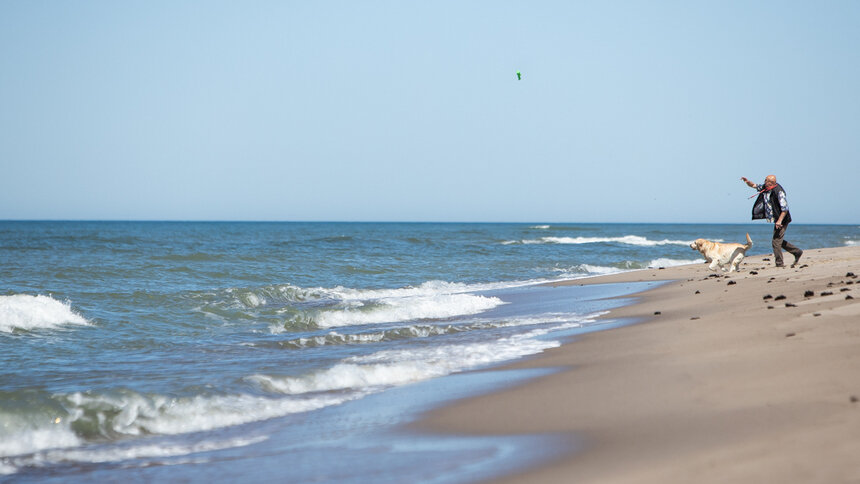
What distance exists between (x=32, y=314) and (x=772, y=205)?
1289 cm

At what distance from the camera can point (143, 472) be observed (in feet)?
13.4

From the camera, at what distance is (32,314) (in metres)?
10.6

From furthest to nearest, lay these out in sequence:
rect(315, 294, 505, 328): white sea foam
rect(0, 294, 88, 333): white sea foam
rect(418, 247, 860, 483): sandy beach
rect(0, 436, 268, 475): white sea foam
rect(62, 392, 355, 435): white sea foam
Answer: rect(315, 294, 505, 328): white sea foam → rect(0, 294, 88, 333): white sea foam → rect(62, 392, 355, 435): white sea foam → rect(0, 436, 268, 475): white sea foam → rect(418, 247, 860, 483): sandy beach

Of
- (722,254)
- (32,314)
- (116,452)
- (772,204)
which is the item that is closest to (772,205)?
(772,204)

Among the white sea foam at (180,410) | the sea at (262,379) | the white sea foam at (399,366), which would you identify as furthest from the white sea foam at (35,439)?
the white sea foam at (399,366)

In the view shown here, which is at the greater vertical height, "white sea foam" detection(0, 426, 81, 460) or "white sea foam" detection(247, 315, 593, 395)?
"white sea foam" detection(247, 315, 593, 395)

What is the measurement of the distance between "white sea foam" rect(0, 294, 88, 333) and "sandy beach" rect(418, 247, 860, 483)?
7780 millimetres

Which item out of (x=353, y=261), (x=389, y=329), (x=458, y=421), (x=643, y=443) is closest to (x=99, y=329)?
(x=389, y=329)

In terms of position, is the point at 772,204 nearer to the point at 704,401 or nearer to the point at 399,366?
the point at 399,366

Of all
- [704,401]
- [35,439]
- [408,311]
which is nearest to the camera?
[704,401]

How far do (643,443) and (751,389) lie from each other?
1170mm

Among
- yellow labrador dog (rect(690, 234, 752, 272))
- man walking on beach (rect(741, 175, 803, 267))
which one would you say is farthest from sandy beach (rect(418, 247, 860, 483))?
yellow labrador dog (rect(690, 234, 752, 272))

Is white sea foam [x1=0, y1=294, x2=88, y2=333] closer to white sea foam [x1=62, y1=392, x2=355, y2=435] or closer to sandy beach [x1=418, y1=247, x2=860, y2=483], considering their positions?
white sea foam [x1=62, y1=392, x2=355, y2=435]

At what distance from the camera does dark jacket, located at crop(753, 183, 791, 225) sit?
12570mm
